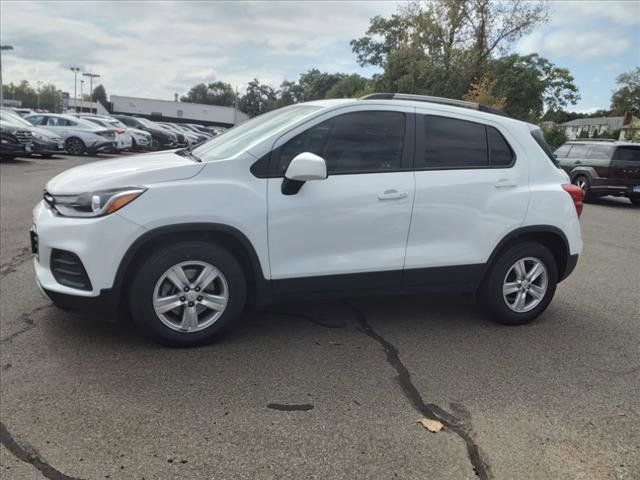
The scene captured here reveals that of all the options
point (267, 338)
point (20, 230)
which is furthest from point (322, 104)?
point (20, 230)

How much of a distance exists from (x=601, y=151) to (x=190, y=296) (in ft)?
48.2

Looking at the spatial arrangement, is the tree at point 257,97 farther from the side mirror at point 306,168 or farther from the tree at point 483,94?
the side mirror at point 306,168

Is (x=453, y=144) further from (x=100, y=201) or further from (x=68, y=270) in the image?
(x=68, y=270)

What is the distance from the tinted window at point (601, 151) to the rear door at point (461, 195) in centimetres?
1226

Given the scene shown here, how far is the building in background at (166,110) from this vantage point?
8225 cm

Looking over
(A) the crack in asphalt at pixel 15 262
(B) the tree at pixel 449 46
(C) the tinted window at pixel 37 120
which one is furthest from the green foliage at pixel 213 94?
(A) the crack in asphalt at pixel 15 262

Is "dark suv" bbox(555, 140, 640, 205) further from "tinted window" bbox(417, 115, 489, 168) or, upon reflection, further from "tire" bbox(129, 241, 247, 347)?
"tire" bbox(129, 241, 247, 347)

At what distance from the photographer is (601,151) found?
600 inches

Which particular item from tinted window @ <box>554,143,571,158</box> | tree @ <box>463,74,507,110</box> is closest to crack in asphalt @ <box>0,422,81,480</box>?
tinted window @ <box>554,143,571,158</box>

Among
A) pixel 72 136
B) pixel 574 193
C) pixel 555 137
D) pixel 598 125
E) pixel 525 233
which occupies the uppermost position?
pixel 598 125

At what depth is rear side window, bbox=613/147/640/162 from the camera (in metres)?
14.8

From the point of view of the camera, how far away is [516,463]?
9.09 feet

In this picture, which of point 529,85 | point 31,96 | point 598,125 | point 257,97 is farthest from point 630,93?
point 31,96

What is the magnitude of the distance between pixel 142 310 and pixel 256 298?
0.78 m
